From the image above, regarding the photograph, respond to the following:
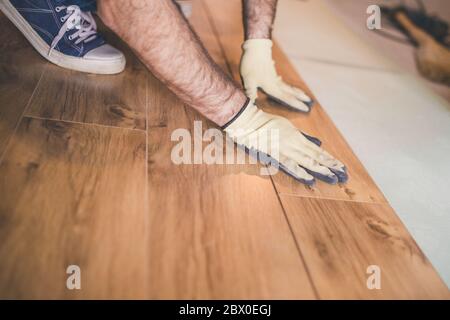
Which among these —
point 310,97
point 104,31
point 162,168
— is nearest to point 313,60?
point 310,97

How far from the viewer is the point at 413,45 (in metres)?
1.96

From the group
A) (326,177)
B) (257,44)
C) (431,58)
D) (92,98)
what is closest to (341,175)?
(326,177)

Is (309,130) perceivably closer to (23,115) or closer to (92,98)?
(92,98)

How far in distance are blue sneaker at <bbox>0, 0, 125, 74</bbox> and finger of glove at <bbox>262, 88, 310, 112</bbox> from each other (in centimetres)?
50

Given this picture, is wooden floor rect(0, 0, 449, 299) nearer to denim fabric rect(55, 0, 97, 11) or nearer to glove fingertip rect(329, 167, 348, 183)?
glove fingertip rect(329, 167, 348, 183)

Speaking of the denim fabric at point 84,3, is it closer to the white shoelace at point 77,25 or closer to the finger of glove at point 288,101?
the white shoelace at point 77,25

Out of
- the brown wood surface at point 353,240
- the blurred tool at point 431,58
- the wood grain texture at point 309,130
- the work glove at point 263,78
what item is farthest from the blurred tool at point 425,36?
the brown wood surface at point 353,240

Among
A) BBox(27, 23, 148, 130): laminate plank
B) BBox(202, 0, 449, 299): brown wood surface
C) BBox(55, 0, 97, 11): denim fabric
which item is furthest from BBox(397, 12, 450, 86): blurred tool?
BBox(55, 0, 97, 11): denim fabric

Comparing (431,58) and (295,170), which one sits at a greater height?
(431,58)

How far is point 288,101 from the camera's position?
1.18m

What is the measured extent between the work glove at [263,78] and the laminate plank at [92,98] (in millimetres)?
339

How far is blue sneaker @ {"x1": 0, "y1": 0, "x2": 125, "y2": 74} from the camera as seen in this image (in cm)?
102

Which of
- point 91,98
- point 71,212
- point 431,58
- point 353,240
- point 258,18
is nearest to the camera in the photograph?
point 71,212

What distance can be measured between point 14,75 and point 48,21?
18 centimetres
